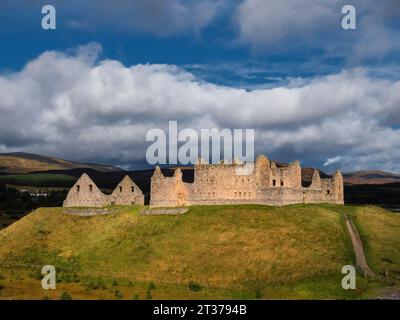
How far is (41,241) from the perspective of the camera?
79.9m

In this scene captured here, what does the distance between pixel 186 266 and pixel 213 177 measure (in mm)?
21629

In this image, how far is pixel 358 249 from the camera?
6306 centimetres

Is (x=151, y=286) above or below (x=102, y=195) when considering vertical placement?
below

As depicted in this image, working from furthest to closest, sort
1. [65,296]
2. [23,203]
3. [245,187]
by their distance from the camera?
1. [23,203]
2. [245,187]
3. [65,296]

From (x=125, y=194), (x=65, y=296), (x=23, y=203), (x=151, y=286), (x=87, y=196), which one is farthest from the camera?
(x=23, y=203)

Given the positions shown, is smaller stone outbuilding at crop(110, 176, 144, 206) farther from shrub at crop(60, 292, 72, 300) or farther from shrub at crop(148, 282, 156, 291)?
shrub at crop(60, 292, 72, 300)

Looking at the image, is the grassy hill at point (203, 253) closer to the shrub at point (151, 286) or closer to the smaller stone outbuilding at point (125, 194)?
the shrub at point (151, 286)

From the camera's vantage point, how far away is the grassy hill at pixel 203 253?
178 feet

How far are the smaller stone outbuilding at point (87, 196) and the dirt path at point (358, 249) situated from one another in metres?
38.4

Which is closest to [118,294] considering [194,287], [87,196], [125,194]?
[194,287]

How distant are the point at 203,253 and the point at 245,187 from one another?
1782cm

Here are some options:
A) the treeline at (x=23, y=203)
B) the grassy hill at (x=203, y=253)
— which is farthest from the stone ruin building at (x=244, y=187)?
the treeline at (x=23, y=203)

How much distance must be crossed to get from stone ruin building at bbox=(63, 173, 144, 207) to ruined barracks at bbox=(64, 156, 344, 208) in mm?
7574

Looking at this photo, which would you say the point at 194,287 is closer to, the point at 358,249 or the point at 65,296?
the point at 65,296
